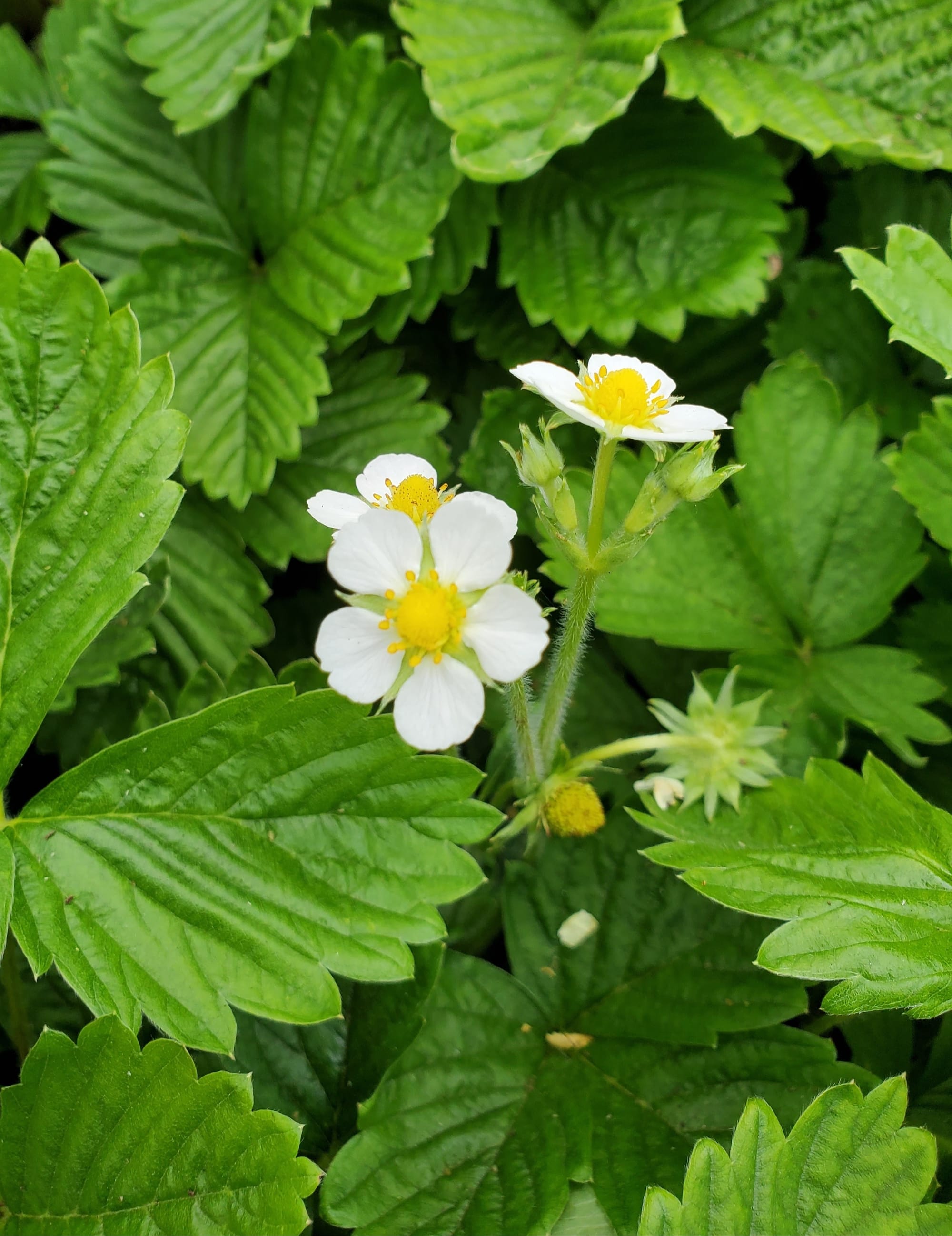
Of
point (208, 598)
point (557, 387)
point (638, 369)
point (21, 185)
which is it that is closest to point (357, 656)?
point (557, 387)

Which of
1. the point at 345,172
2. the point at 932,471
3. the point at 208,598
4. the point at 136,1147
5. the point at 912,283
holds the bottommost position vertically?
the point at 136,1147

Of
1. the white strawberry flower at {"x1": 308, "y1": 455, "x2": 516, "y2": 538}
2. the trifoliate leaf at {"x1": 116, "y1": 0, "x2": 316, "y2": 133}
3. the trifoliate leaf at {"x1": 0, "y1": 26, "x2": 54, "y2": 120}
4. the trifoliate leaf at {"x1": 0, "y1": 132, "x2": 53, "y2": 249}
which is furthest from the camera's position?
the trifoliate leaf at {"x1": 0, "y1": 26, "x2": 54, "y2": 120}

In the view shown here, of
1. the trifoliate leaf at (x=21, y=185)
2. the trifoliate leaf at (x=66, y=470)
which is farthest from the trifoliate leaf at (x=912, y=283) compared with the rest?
the trifoliate leaf at (x=21, y=185)

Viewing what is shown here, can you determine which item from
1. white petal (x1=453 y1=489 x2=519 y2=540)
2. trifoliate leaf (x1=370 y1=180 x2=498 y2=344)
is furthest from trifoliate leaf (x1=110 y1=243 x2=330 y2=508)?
white petal (x1=453 y1=489 x2=519 y2=540)

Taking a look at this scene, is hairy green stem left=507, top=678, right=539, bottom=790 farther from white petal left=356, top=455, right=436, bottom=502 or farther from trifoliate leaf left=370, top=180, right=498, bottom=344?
trifoliate leaf left=370, top=180, right=498, bottom=344

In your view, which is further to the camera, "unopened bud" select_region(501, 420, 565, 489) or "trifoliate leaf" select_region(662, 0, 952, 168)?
"trifoliate leaf" select_region(662, 0, 952, 168)

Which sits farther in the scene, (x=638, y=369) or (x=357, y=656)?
(x=638, y=369)

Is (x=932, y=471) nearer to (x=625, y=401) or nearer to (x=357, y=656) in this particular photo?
(x=625, y=401)

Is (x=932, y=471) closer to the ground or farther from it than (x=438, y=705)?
closer to the ground
